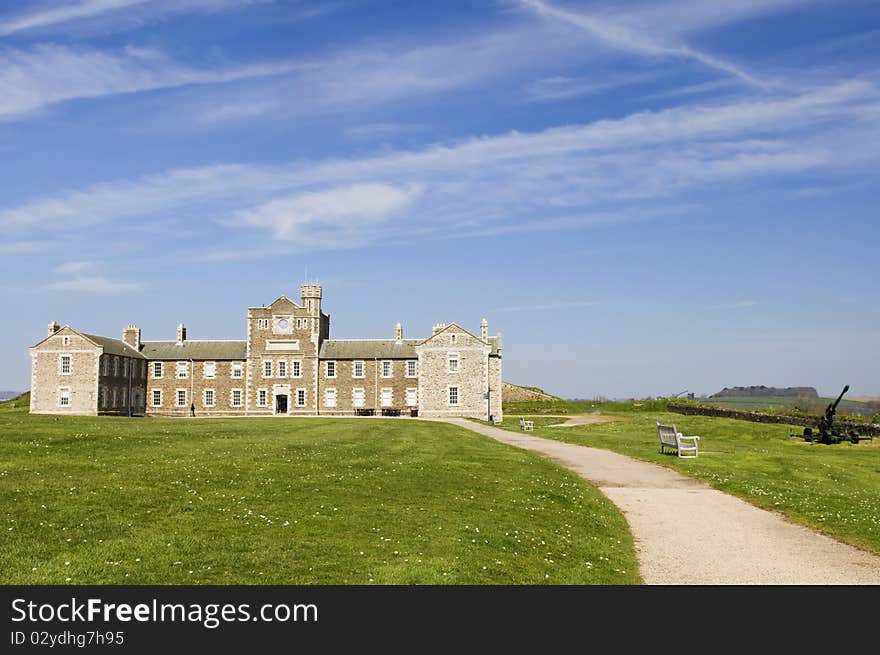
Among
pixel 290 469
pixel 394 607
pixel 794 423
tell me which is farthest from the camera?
pixel 794 423

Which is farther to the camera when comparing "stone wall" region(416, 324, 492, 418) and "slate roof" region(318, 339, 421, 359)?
"slate roof" region(318, 339, 421, 359)

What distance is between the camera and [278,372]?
79812mm

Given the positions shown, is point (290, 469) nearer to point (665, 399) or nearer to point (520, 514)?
point (520, 514)

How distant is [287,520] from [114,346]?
Answer: 71228mm

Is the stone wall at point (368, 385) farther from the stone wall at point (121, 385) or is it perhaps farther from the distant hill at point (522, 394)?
the distant hill at point (522, 394)

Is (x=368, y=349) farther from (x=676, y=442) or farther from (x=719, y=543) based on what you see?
(x=719, y=543)

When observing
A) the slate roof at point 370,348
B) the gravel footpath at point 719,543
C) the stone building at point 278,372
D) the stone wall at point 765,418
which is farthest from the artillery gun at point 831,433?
the slate roof at point 370,348

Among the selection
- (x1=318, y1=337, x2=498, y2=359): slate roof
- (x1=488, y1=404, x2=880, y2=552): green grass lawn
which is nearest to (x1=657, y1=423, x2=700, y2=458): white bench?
(x1=488, y1=404, x2=880, y2=552): green grass lawn

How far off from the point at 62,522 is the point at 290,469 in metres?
8.44

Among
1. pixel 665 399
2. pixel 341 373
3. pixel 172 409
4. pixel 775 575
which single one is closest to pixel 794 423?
pixel 665 399

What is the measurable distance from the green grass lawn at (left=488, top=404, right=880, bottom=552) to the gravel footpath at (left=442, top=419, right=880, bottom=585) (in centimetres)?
73

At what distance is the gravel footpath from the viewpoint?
1246cm

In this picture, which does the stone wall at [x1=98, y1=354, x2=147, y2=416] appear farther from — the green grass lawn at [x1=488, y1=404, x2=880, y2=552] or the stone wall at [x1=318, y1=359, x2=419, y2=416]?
the green grass lawn at [x1=488, y1=404, x2=880, y2=552]

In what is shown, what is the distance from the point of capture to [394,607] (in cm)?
922
